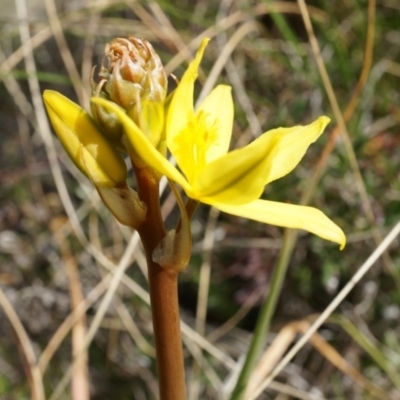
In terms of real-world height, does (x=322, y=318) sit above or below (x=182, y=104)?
below

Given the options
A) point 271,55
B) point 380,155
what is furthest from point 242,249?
point 271,55

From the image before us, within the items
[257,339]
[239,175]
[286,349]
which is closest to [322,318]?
[257,339]

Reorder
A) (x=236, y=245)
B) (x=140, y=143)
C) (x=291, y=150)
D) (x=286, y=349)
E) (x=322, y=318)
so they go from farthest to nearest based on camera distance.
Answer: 1. (x=236, y=245)
2. (x=286, y=349)
3. (x=322, y=318)
4. (x=291, y=150)
5. (x=140, y=143)

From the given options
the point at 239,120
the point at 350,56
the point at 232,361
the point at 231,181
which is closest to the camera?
the point at 231,181

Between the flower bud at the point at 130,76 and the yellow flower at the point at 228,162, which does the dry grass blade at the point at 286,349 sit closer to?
the yellow flower at the point at 228,162

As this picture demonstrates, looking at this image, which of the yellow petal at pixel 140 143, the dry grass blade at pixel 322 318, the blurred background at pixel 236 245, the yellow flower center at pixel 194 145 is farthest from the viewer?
the blurred background at pixel 236 245

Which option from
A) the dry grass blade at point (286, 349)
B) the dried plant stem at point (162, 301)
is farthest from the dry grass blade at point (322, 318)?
the dried plant stem at point (162, 301)

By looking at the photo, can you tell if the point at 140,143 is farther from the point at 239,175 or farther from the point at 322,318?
the point at 322,318

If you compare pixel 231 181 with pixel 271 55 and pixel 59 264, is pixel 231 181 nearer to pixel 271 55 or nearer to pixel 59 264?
pixel 59 264
